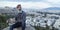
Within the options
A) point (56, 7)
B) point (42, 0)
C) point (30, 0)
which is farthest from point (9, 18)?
point (56, 7)

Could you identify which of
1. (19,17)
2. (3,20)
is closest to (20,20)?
(19,17)

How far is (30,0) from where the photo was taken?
1.90 metres

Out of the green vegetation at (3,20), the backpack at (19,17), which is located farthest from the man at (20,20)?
the green vegetation at (3,20)

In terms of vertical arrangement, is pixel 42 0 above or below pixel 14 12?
above

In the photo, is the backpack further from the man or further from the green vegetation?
the green vegetation

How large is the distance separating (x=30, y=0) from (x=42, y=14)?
A: 30cm

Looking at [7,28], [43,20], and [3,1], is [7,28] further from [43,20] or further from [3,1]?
[43,20]

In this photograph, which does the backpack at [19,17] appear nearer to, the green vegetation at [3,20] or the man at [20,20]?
the man at [20,20]

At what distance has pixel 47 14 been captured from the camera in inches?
72.8

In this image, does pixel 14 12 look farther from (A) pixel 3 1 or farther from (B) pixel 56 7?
(B) pixel 56 7

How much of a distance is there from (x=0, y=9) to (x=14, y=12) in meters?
0.24

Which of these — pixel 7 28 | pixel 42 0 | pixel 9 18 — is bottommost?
pixel 7 28

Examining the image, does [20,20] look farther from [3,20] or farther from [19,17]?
[3,20]

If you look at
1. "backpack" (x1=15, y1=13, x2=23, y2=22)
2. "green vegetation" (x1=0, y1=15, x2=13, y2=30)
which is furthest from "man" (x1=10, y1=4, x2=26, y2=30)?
"green vegetation" (x1=0, y1=15, x2=13, y2=30)
